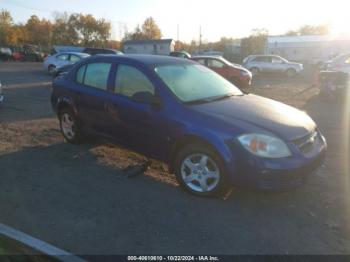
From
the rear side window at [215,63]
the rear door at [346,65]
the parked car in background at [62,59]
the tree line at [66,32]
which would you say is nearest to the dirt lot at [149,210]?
the rear door at [346,65]

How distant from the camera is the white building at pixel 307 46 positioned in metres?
A: 43.5

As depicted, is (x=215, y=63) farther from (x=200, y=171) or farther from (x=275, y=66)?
(x=200, y=171)

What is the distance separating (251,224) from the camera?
13.8ft

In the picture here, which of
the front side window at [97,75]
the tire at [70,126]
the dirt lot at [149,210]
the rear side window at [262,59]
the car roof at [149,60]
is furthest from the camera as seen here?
the rear side window at [262,59]

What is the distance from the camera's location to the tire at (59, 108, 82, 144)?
6777mm

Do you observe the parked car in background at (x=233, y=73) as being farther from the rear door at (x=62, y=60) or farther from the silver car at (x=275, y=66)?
the silver car at (x=275, y=66)

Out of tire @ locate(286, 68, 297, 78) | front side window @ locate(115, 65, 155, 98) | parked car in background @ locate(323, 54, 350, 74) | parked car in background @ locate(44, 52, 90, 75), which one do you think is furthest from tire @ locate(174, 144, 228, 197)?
tire @ locate(286, 68, 297, 78)

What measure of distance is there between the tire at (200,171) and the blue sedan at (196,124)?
0.04 ft

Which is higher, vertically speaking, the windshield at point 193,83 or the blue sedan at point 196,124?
the windshield at point 193,83

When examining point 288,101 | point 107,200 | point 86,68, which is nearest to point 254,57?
point 288,101

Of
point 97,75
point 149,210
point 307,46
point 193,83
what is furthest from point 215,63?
point 307,46

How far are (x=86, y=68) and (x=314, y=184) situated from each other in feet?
13.2

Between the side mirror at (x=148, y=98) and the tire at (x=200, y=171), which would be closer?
the tire at (x=200, y=171)

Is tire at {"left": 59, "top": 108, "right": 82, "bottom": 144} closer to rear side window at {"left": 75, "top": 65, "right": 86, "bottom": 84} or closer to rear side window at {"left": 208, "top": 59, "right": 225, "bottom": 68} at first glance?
rear side window at {"left": 75, "top": 65, "right": 86, "bottom": 84}
